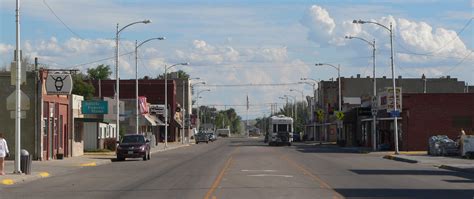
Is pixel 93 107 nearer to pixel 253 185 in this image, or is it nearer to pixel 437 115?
pixel 437 115

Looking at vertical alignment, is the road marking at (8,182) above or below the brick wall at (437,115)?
below

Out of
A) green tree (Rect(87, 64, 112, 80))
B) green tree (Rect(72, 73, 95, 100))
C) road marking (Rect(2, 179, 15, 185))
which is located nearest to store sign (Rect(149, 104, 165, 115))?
green tree (Rect(72, 73, 95, 100))

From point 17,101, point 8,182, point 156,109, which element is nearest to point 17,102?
point 17,101

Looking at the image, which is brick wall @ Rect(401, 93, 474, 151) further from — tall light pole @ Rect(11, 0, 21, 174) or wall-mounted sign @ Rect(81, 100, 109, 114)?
tall light pole @ Rect(11, 0, 21, 174)

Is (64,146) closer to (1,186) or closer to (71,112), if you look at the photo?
(71,112)

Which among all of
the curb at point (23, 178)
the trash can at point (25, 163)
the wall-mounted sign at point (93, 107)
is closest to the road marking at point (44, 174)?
the curb at point (23, 178)

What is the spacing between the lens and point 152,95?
114875mm

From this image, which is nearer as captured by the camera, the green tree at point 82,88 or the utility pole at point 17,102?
the utility pole at point 17,102

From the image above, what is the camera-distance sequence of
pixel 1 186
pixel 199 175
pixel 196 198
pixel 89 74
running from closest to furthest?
A: 1. pixel 196 198
2. pixel 1 186
3. pixel 199 175
4. pixel 89 74

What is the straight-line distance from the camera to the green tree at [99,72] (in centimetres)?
13602

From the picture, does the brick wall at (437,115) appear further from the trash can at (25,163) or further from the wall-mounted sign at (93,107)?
the trash can at (25,163)

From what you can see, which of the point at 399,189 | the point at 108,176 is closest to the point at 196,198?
the point at 399,189

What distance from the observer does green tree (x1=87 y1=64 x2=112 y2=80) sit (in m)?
136

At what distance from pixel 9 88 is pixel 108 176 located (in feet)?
51.7
